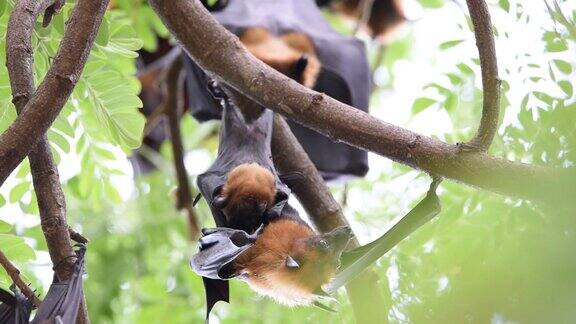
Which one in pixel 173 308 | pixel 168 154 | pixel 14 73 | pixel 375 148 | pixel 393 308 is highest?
pixel 14 73

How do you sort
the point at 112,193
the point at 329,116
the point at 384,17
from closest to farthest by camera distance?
the point at 329,116 → the point at 112,193 → the point at 384,17

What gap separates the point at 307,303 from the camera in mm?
3141

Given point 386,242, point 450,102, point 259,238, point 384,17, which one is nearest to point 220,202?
point 259,238

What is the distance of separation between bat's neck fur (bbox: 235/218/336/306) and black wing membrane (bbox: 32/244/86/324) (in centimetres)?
61

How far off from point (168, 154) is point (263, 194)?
4.17 metres

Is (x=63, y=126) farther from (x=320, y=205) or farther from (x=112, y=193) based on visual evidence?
(x=320, y=205)

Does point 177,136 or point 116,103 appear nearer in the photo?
point 116,103

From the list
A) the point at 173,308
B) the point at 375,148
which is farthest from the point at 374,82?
the point at 375,148

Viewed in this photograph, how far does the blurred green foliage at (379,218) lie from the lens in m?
1.79

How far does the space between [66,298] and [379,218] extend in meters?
2.29

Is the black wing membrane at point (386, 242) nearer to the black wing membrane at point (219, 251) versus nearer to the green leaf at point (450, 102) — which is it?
the black wing membrane at point (219, 251)

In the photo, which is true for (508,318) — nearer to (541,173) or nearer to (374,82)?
(541,173)

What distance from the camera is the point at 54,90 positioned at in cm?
250

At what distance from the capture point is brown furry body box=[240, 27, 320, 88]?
4.19m
